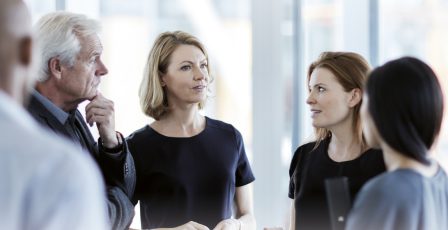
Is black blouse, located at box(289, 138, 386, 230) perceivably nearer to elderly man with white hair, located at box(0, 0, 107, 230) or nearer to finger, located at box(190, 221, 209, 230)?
finger, located at box(190, 221, 209, 230)

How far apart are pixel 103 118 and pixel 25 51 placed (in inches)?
38.1

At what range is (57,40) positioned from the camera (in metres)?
1.79

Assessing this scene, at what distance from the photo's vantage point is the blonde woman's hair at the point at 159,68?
2.07 m

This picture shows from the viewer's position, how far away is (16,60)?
0.83 m

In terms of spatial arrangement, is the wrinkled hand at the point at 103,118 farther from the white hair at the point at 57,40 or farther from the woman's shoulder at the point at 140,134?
the woman's shoulder at the point at 140,134

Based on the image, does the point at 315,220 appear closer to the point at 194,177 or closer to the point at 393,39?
Answer: the point at 194,177

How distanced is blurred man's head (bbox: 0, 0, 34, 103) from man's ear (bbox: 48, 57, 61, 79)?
3.12 ft

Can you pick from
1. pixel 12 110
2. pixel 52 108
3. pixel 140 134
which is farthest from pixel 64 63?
pixel 12 110

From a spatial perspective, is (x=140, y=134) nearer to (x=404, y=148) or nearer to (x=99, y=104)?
(x=99, y=104)

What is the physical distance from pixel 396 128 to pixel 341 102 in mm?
601

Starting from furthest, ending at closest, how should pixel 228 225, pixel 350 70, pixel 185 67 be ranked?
pixel 185 67
pixel 228 225
pixel 350 70

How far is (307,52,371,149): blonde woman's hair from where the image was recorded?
1838 millimetres

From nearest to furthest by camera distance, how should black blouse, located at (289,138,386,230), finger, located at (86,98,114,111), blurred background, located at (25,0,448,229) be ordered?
black blouse, located at (289,138,386,230)
finger, located at (86,98,114,111)
blurred background, located at (25,0,448,229)

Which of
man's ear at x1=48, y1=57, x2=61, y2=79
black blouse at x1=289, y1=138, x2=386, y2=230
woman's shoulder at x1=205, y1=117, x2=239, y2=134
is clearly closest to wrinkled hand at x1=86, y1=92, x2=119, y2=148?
man's ear at x1=48, y1=57, x2=61, y2=79
